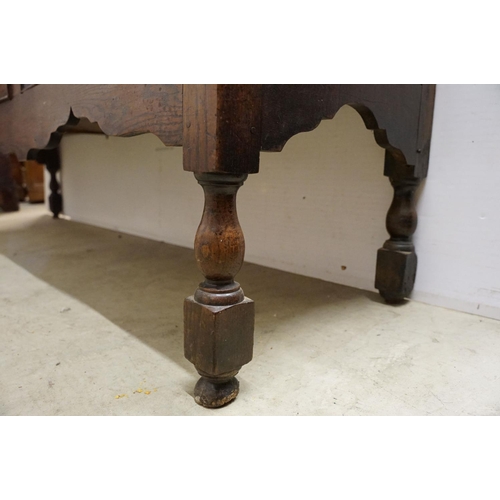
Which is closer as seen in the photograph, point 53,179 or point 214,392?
point 214,392

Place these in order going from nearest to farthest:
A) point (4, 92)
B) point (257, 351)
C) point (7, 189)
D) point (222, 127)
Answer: point (222, 127) < point (257, 351) < point (4, 92) < point (7, 189)

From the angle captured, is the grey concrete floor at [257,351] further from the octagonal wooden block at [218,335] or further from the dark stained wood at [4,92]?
the dark stained wood at [4,92]

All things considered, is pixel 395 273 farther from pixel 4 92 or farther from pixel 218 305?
pixel 4 92

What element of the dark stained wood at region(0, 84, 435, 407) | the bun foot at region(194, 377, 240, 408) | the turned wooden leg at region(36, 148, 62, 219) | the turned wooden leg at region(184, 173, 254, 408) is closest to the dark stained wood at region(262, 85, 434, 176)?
the dark stained wood at region(0, 84, 435, 407)

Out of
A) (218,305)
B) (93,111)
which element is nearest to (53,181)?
(93,111)

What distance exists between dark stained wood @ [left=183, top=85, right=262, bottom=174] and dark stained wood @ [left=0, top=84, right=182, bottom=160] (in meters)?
0.05

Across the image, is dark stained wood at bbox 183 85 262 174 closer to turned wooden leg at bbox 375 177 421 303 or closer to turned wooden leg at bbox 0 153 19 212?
turned wooden leg at bbox 375 177 421 303

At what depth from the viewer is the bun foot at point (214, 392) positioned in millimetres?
844

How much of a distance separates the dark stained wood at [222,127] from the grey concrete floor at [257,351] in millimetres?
455

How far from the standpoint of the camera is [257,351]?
109 cm

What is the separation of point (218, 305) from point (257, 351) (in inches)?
12.2

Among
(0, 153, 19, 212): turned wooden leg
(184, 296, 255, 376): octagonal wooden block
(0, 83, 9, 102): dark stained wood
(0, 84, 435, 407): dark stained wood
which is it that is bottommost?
(0, 153, 19, 212): turned wooden leg

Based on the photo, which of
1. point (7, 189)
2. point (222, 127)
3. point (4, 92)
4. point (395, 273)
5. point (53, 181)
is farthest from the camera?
point (7, 189)

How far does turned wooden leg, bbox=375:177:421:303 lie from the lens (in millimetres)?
1449
